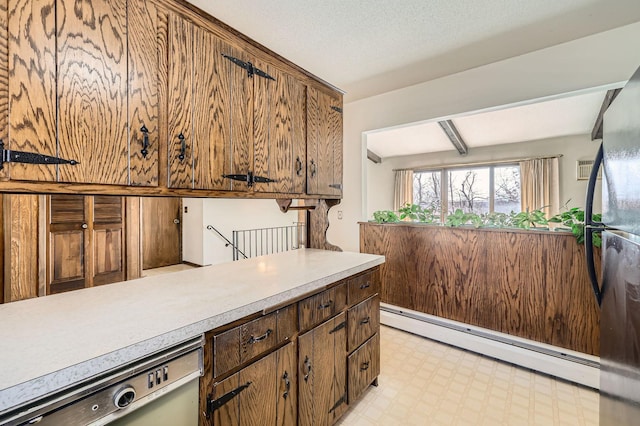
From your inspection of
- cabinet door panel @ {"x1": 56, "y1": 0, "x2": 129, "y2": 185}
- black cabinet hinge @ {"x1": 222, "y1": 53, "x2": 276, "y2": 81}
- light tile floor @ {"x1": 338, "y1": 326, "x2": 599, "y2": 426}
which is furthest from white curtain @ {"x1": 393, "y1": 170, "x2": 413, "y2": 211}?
cabinet door panel @ {"x1": 56, "y1": 0, "x2": 129, "y2": 185}

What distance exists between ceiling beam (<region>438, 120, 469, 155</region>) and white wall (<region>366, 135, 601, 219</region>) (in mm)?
337

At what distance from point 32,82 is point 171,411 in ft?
3.62

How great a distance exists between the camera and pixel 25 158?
0.86 meters

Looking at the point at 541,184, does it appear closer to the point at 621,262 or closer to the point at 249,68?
the point at 621,262

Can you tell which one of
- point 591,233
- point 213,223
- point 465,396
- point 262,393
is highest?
point 591,233

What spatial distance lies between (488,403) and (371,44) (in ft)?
8.74

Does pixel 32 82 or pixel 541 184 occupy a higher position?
pixel 541 184

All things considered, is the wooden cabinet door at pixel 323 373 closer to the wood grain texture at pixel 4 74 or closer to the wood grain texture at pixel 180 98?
the wood grain texture at pixel 180 98

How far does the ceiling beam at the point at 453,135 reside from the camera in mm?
4870

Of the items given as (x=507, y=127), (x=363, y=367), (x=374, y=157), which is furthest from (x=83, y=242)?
(x=507, y=127)

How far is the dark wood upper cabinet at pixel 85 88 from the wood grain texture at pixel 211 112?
0.62 feet

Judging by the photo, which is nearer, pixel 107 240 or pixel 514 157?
pixel 107 240

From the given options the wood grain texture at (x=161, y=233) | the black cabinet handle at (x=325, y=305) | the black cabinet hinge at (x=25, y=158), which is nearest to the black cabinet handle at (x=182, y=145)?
the black cabinet hinge at (x=25, y=158)

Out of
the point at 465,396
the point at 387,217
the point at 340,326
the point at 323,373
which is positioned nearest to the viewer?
the point at 323,373
